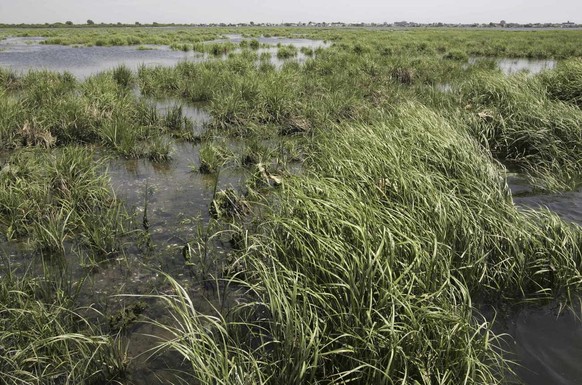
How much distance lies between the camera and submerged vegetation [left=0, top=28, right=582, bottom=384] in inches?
119

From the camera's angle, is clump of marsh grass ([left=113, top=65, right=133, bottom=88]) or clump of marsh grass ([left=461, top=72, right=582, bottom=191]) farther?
clump of marsh grass ([left=113, top=65, right=133, bottom=88])

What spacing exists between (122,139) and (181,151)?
4.67 ft

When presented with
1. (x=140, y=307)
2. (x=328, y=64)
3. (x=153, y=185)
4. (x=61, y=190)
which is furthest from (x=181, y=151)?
(x=328, y=64)

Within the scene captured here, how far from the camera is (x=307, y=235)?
4.06 meters

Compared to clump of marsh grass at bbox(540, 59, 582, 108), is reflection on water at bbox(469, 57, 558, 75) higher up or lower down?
higher up

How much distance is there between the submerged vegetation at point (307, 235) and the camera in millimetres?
3027

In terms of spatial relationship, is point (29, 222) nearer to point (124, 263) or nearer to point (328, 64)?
point (124, 263)

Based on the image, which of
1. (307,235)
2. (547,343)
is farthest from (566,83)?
(307,235)

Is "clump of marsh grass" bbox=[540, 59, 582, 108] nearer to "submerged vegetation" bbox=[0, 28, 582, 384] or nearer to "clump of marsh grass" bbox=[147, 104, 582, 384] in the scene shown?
"submerged vegetation" bbox=[0, 28, 582, 384]

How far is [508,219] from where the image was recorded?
5.08 metres

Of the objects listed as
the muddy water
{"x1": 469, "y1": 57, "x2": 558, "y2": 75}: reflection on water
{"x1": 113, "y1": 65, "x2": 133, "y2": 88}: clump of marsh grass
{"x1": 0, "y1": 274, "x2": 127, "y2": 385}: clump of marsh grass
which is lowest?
the muddy water

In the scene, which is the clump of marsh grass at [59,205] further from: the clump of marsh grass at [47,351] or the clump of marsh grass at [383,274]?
the clump of marsh grass at [383,274]

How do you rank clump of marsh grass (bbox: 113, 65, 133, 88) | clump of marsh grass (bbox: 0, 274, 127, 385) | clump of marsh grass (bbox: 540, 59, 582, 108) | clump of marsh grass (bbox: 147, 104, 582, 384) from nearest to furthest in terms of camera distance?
clump of marsh grass (bbox: 147, 104, 582, 384)
clump of marsh grass (bbox: 0, 274, 127, 385)
clump of marsh grass (bbox: 540, 59, 582, 108)
clump of marsh grass (bbox: 113, 65, 133, 88)

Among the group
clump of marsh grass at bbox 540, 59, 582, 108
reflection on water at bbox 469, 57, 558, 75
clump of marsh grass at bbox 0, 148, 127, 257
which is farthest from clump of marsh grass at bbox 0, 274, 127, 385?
reflection on water at bbox 469, 57, 558, 75
